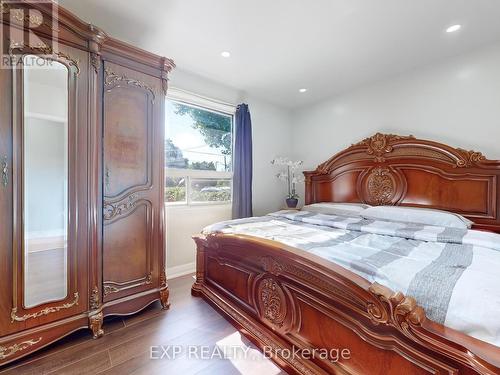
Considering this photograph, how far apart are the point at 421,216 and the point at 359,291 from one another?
1.69 meters

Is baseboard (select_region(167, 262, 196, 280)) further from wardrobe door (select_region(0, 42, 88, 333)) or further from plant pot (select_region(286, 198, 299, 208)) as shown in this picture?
plant pot (select_region(286, 198, 299, 208))

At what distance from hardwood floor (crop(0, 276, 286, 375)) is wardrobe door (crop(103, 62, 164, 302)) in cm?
29

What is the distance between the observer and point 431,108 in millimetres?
2717

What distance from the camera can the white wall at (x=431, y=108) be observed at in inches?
93.2

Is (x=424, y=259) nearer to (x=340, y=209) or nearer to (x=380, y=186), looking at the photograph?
(x=340, y=209)

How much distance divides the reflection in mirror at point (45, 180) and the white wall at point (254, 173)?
129 centimetres

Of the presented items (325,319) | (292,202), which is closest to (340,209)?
(292,202)

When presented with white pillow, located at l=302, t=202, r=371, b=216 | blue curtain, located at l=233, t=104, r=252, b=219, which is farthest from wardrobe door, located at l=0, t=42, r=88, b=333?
white pillow, located at l=302, t=202, r=371, b=216

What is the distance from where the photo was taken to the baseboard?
290cm

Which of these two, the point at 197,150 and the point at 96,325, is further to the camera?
the point at 197,150

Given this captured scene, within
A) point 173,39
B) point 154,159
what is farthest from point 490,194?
point 173,39

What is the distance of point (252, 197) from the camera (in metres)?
3.75

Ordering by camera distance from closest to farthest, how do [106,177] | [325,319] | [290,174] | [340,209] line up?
[325,319], [106,177], [340,209], [290,174]

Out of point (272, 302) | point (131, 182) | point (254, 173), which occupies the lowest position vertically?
point (272, 302)
